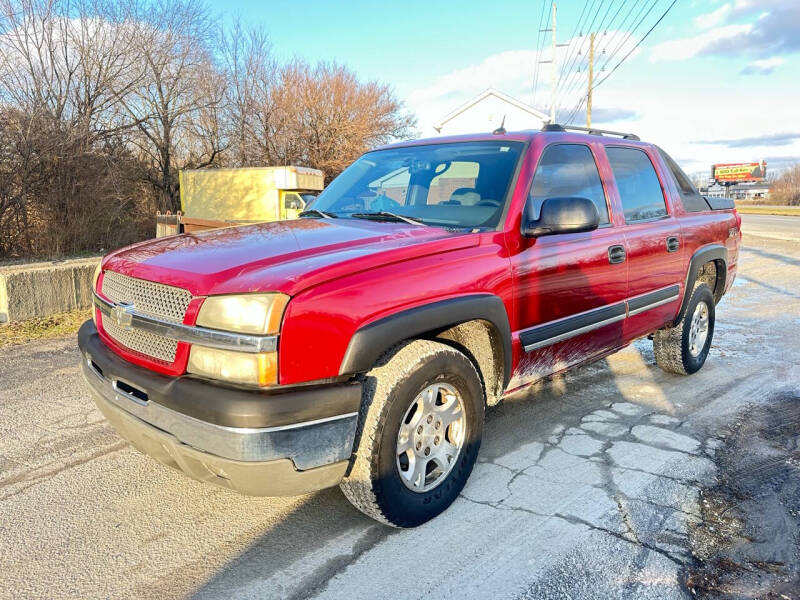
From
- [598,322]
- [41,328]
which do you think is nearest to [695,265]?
[598,322]

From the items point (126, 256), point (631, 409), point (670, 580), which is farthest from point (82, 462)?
point (631, 409)

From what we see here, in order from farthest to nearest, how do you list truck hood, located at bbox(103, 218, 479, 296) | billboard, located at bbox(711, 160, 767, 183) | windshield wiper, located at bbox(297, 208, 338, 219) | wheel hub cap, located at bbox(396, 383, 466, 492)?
billboard, located at bbox(711, 160, 767, 183), windshield wiper, located at bbox(297, 208, 338, 219), wheel hub cap, located at bbox(396, 383, 466, 492), truck hood, located at bbox(103, 218, 479, 296)

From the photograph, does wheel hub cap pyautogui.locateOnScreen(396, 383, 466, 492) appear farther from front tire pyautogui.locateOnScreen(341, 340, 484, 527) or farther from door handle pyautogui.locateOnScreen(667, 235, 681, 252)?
door handle pyautogui.locateOnScreen(667, 235, 681, 252)

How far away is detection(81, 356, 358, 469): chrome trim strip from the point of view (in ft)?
6.84

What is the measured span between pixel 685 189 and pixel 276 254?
398 centimetres

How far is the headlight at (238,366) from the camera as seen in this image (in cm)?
210

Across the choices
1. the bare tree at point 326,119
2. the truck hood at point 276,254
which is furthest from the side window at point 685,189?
the bare tree at point 326,119

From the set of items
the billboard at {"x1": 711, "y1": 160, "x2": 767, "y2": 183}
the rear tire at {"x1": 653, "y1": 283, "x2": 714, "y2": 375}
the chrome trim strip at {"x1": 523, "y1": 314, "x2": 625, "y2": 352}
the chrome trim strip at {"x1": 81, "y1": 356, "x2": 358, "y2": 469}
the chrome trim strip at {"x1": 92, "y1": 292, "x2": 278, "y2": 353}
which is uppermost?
the billboard at {"x1": 711, "y1": 160, "x2": 767, "y2": 183}

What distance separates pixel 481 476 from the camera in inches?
125

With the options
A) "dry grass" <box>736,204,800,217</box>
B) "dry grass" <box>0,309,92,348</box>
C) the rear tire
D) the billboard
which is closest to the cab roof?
the rear tire

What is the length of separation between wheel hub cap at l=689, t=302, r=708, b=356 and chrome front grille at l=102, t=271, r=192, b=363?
430 centimetres

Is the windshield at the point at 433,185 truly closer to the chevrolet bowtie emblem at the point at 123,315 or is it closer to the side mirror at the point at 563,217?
the side mirror at the point at 563,217

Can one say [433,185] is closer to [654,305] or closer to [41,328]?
[654,305]

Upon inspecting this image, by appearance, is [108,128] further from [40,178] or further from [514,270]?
[514,270]
